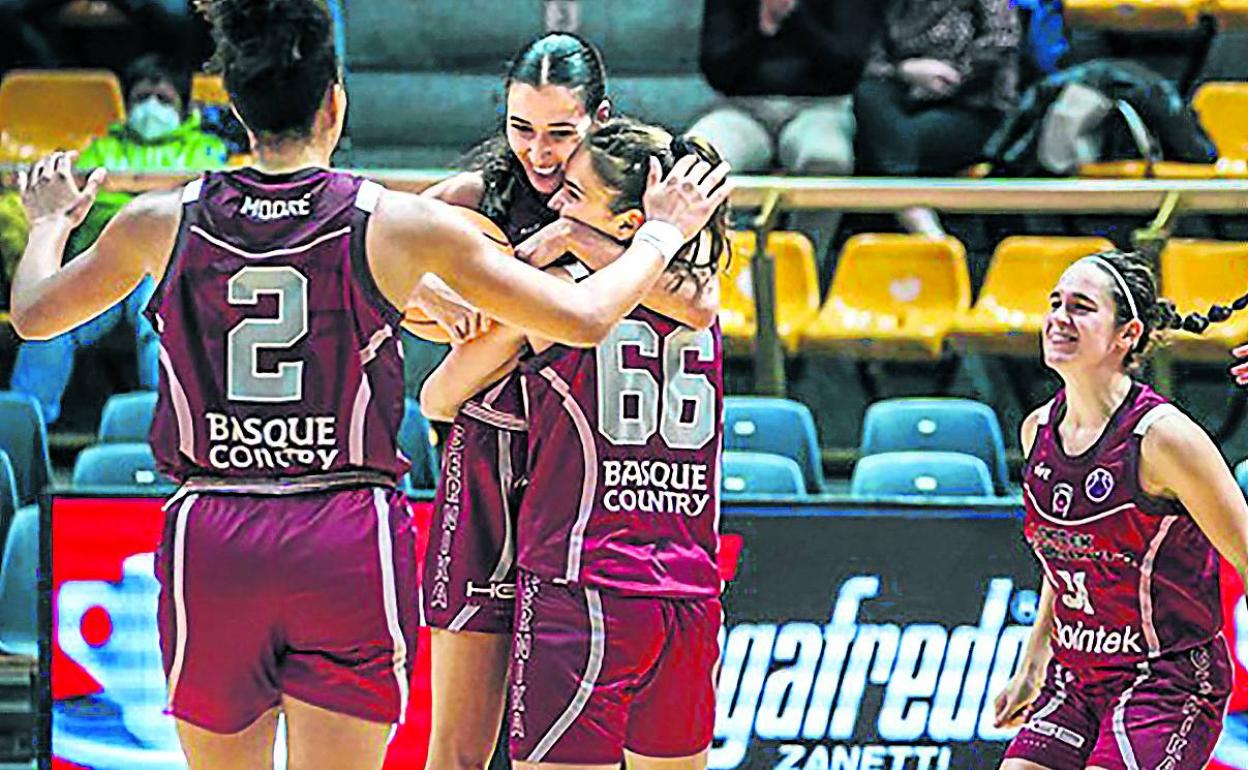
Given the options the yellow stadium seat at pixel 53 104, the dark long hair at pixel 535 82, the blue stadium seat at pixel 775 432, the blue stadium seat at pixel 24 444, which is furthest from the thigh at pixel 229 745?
the yellow stadium seat at pixel 53 104

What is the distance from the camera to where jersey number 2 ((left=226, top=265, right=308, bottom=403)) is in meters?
4.09

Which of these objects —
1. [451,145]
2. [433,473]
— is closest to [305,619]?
[433,473]

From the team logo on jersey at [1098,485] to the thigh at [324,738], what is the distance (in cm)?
188

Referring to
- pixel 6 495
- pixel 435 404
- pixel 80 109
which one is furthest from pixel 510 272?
pixel 80 109

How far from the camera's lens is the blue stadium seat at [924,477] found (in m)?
7.07

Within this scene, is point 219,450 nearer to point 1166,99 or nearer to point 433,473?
point 433,473

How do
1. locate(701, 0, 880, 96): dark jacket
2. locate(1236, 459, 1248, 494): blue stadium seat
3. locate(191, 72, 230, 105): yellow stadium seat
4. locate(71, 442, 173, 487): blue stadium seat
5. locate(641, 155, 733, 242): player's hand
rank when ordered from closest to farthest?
locate(641, 155, 733, 242): player's hand, locate(1236, 459, 1248, 494): blue stadium seat, locate(71, 442, 173, 487): blue stadium seat, locate(701, 0, 880, 96): dark jacket, locate(191, 72, 230, 105): yellow stadium seat

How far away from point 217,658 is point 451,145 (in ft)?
20.7

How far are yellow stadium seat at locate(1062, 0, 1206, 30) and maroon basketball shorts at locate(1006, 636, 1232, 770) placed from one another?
5663 mm

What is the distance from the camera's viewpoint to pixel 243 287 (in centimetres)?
410

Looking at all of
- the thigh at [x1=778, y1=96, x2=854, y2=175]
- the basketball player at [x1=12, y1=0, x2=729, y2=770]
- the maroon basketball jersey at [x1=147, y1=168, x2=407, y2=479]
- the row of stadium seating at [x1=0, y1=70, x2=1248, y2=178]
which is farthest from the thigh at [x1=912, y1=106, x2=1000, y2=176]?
the maroon basketball jersey at [x1=147, y1=168, x2=407, y2=479]

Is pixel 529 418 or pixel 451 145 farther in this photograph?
pixel 451 145

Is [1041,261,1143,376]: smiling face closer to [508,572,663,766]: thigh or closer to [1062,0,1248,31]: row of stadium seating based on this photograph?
[508,572,663,766]: thigh

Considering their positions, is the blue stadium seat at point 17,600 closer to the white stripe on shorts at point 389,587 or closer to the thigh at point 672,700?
the thigh at point 672,700
